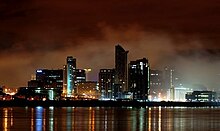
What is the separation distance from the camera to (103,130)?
63375mm

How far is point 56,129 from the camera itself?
6353cm

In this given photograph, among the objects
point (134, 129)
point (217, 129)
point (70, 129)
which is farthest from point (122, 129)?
point (217, 129)

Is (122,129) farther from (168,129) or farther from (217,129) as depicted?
(217,129)

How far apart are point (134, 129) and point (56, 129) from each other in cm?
815

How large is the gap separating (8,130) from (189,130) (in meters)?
18.9

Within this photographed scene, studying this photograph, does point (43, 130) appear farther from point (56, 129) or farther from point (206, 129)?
point (206, 129)

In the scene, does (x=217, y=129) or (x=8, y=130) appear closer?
(x=8, y=130)

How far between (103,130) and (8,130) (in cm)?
971

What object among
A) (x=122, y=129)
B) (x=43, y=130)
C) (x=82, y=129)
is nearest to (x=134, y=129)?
(x=122, y=129)

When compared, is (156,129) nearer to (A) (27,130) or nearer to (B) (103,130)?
(B) (103,130)

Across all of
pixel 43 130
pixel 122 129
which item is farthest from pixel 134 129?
pixel 43 130

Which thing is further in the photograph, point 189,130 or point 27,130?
point 189,130

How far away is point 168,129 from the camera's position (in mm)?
66812

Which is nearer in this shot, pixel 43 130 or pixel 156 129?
pixel 43 130
